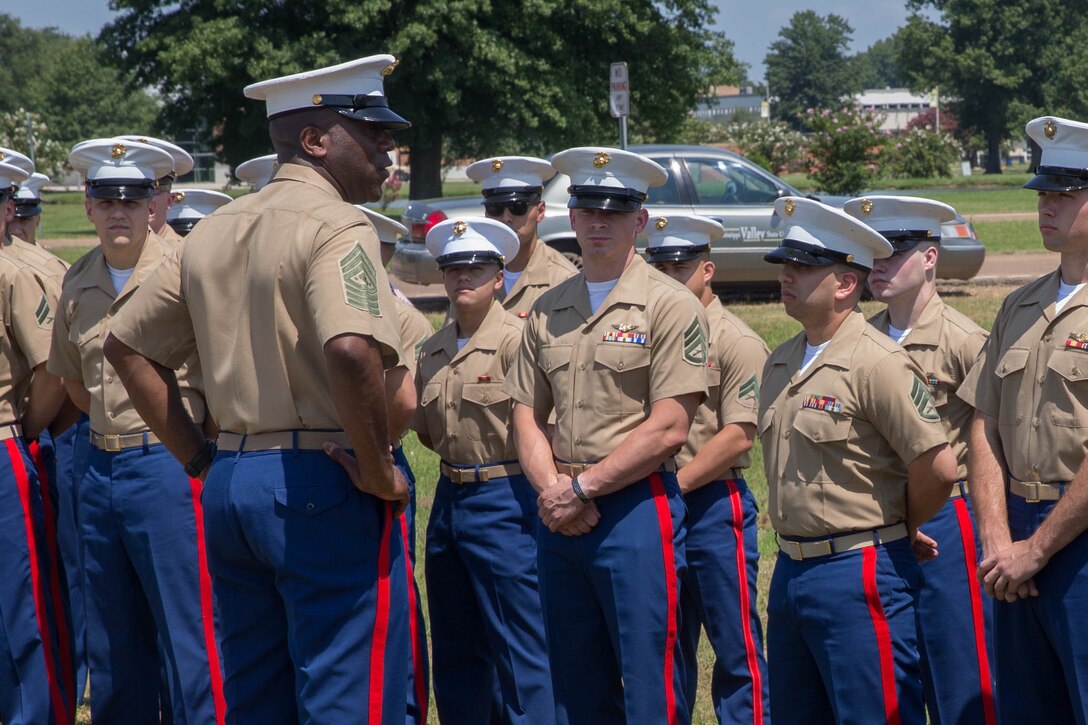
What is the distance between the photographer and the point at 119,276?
5078mm

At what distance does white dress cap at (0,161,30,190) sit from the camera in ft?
17.3

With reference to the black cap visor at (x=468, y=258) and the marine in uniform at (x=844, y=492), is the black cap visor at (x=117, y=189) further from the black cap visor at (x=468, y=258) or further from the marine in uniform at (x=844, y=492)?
the marine in uniform at (x=844, y=492)

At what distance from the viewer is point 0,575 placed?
192 inches

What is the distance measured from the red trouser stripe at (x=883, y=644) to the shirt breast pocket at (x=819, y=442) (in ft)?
1.12

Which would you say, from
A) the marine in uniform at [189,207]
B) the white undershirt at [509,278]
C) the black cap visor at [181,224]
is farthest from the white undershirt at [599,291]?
the black cap visor at [181,224]

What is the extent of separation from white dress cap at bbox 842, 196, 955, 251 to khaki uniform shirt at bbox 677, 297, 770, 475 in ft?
2.18

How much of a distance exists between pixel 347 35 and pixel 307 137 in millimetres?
24086

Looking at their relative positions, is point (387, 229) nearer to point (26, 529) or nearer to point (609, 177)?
point (609, 177)

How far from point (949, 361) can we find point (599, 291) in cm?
134

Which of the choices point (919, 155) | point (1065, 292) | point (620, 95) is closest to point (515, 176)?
point (1065, 292)

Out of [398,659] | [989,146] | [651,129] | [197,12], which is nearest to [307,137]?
[398,659]

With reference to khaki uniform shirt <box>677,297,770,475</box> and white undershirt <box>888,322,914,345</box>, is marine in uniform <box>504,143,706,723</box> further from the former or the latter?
white undershirt <box>888,322,914,345</box>

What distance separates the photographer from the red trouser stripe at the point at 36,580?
16.1 ft

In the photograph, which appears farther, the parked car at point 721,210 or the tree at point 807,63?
the tree at point 807,63
